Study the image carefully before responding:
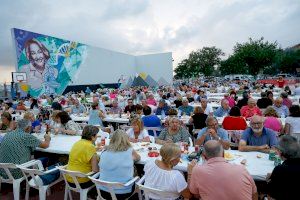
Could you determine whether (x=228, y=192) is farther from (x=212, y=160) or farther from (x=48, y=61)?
(x=48, y=61)

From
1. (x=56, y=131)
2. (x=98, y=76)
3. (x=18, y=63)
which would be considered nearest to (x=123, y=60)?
(x=98, y=76)

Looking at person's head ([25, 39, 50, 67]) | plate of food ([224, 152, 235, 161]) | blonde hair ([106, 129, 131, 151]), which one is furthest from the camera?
person's head ([25, 39, 50, 67])

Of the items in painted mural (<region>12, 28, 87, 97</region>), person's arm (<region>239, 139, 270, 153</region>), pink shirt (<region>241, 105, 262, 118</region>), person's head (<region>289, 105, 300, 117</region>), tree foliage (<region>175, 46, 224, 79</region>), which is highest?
tree foliage (<region>175, 46, 224, 79</region>)

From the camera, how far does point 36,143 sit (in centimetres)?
483

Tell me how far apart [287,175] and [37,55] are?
20.6m

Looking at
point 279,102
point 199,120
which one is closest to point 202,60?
point 279,102

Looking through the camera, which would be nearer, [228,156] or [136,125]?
[228,156]

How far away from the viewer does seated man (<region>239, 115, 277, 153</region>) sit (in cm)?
432

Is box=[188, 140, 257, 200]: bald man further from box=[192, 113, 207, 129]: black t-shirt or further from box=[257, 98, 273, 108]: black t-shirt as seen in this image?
box=[257, 98, 273, 108]: black t-shirt

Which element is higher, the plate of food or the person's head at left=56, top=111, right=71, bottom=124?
the person's head at left=56, top=111, right=71, bottom=124

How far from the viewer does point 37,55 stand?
2047cm

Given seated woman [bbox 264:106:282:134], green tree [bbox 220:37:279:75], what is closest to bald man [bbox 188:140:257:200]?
seated woman [bbox 264:106:282:134]

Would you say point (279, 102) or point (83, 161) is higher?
point (279, 102)

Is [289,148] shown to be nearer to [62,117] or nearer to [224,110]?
[62,117]
